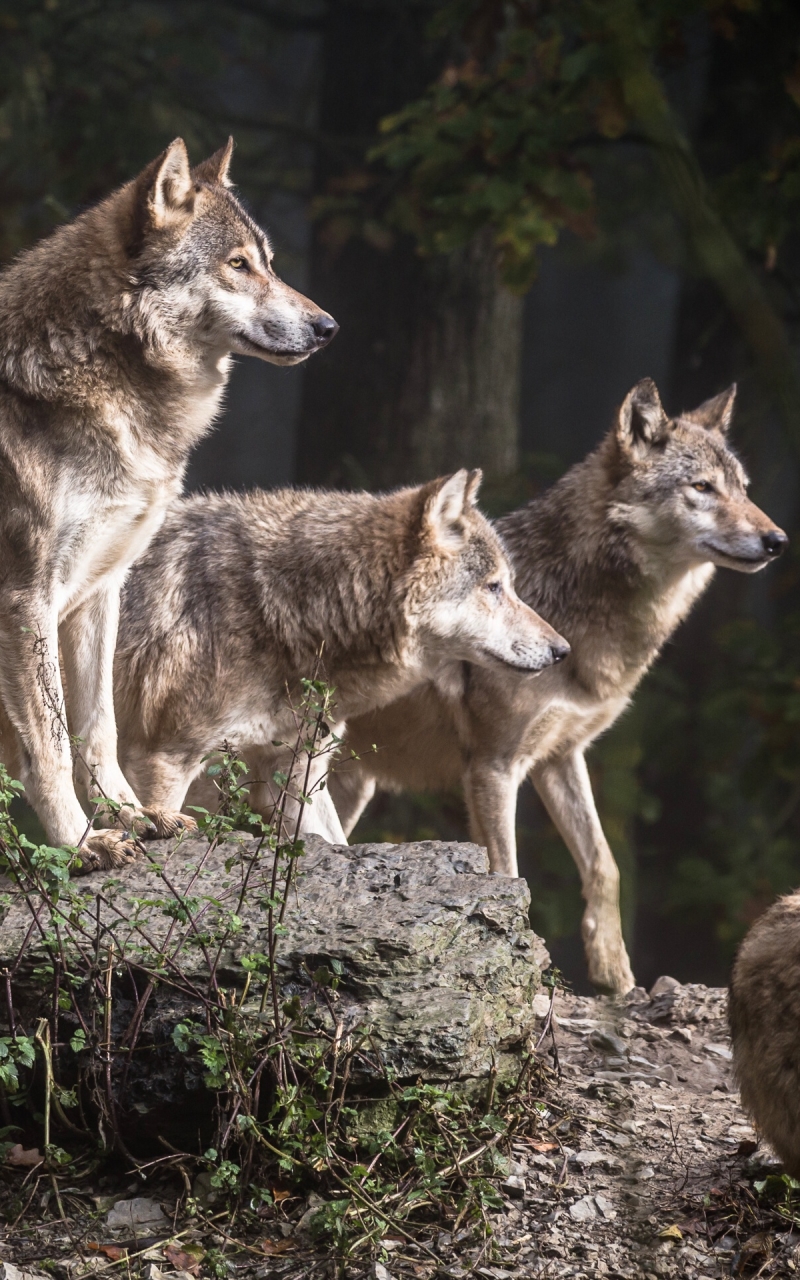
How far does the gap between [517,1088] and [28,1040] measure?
1.36m

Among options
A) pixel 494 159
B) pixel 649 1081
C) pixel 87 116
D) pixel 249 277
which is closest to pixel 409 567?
pixel 249 277

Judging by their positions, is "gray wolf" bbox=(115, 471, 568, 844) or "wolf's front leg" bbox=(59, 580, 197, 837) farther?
"gray wolf" bbox=(115, 471, 568, 844)

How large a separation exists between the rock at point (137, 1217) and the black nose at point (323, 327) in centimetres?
278

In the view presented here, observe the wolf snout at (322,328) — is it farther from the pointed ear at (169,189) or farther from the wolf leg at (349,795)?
the wolf leg at (349,795)

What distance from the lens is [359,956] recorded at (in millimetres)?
3379

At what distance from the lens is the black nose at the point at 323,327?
4309 millimetres

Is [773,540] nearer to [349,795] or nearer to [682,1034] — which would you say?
[682,1034]

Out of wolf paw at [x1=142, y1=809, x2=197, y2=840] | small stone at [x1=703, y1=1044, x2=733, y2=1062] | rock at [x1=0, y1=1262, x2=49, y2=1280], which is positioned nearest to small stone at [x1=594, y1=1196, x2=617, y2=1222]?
rock at [x1=0, y1=1262, x2=49, y2=1280]

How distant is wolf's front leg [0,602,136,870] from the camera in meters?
3.80

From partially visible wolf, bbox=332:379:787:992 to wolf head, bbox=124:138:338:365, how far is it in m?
1.97

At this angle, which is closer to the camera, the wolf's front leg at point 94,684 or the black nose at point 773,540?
the wolf's front leg at point 94,684

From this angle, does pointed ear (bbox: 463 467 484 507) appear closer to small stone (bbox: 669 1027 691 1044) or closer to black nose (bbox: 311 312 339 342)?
black nose (bbox: 311 312 339 342)

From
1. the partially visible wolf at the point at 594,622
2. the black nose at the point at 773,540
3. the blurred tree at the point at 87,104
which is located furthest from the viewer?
the blurred tree at the point at 87,104

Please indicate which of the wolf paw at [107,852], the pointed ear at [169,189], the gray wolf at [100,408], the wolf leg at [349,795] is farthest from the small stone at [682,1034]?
the pointed ear at [169,189]
